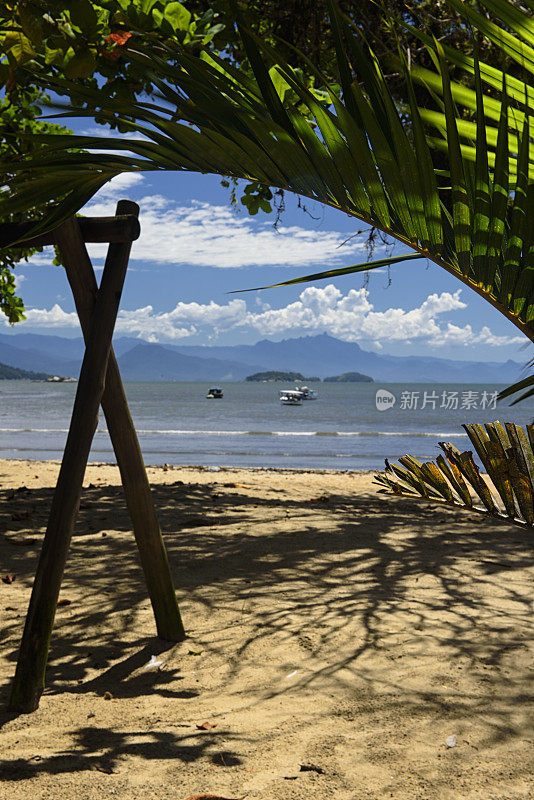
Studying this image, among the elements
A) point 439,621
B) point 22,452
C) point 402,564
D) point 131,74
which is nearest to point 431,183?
point 131,74

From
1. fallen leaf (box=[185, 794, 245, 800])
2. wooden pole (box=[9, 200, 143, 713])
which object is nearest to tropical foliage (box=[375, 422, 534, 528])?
fallen leaf (box=[185, 794, 245, 800])

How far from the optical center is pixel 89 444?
2967 millimetres

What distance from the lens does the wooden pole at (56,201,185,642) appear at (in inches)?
121

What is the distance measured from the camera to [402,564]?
4.78m

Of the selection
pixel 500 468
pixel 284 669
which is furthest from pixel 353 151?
pixel 284 669

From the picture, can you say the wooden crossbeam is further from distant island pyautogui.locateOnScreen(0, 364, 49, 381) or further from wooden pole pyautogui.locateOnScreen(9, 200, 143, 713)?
distant island pyautogui.locateOnScreen(0, 364, 49, 381)

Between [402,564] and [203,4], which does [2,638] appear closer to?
[402,564]

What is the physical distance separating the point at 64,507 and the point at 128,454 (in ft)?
1.47

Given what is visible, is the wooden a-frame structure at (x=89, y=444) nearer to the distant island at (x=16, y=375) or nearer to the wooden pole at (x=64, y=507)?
the wooden pole at (x=64, y=507)

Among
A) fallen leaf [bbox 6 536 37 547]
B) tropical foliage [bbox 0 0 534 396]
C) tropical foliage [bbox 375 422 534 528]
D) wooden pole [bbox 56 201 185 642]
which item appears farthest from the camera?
fallen leaf [bbox 6 536 37 547]

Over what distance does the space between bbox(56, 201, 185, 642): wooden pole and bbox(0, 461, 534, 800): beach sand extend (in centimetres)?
23

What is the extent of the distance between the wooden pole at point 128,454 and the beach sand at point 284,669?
23 cm

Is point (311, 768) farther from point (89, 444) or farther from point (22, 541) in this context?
point (22, 541)

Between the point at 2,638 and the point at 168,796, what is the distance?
1.79m
